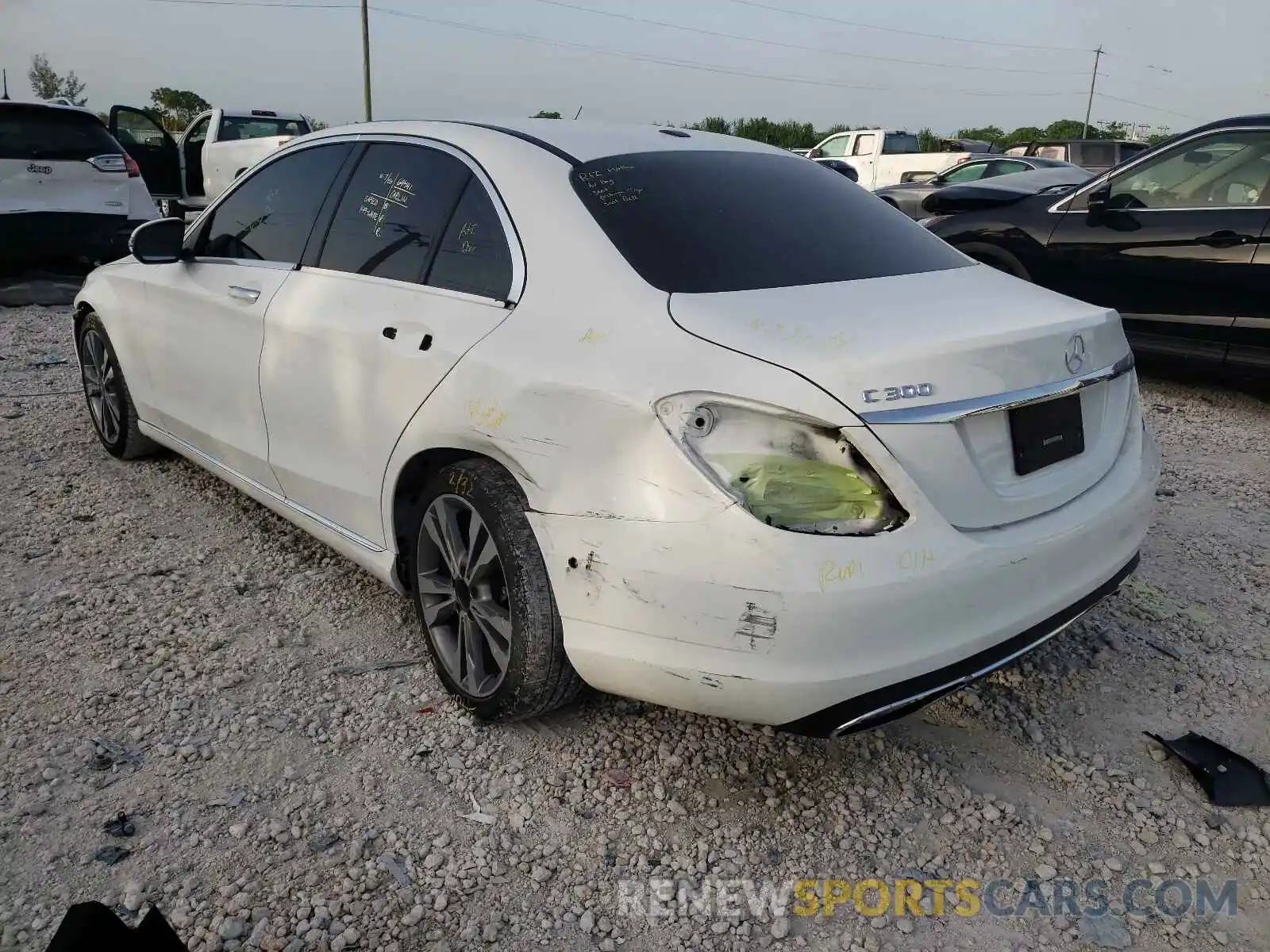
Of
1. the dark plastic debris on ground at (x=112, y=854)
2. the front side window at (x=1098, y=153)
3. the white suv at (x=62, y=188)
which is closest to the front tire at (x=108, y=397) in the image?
the dark plastic debris on ground at (x=112, y=854)

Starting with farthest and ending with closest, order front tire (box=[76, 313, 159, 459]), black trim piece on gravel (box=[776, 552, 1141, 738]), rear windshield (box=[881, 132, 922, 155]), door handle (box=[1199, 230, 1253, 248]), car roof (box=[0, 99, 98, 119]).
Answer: rear windshield (box=[881, 132, 922, 155]) < car roof (box=[0, 99, 98, 119]) < door handle (box=[1199, 230, 1253, 248]) < front tire (box=[76, 313, 159, 459]) < black trim piece on gravel (box=[776, 552, 1141, 738])

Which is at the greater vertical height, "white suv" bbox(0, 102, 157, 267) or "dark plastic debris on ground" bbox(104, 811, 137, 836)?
"white suv" bbox(0, 102, 157, 267)

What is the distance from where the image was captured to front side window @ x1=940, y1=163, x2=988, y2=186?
16016mm

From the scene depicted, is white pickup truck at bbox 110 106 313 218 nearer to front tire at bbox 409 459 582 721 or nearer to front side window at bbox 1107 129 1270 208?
front side window at bbox 1107 129 1270 208

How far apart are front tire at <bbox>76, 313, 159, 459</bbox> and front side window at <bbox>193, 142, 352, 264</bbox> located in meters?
0.99

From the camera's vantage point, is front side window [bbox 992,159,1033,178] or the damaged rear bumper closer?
the damaged rear bumper

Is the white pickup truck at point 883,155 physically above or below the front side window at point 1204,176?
below

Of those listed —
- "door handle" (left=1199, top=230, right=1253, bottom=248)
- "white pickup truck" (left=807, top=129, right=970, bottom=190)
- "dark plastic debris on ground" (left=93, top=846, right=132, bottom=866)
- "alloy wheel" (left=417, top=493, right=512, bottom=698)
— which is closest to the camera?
"dark plastic debris on ground" (left=93, top=846, right=132, bottom=866)

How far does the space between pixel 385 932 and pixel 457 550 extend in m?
0.97

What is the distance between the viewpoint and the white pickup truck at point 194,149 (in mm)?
12836

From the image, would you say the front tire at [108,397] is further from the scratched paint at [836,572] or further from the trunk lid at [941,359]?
the scratched paint at [836,572]

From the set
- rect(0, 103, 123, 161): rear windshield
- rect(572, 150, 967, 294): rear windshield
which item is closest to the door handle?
rect(572, 150, 967, 294): rear windshield

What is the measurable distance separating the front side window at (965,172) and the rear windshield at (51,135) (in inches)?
484

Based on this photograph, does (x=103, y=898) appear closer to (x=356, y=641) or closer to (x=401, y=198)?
(x=356, y=641)
